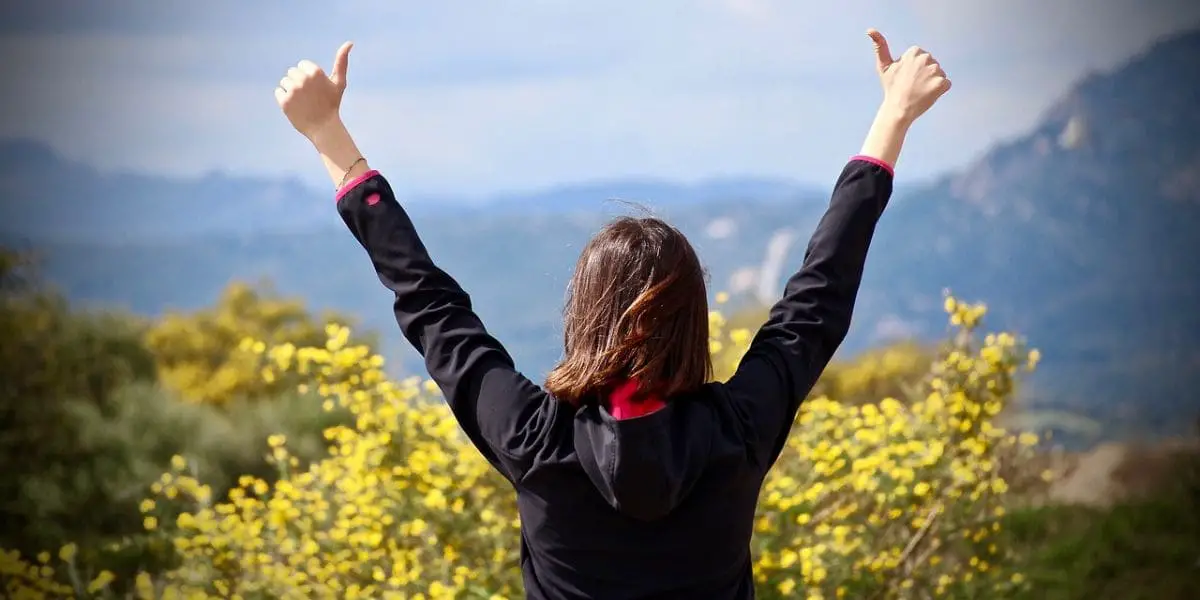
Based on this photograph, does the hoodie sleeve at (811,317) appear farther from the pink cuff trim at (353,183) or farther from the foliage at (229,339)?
the foliage at (229,339)

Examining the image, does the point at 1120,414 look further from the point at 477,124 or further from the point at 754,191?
the point at 477,124

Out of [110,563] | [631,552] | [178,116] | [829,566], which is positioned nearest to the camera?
[631,552]

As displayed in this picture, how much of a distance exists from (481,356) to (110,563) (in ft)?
8.17

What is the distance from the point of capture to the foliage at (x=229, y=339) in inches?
157

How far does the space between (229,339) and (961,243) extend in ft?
8.36

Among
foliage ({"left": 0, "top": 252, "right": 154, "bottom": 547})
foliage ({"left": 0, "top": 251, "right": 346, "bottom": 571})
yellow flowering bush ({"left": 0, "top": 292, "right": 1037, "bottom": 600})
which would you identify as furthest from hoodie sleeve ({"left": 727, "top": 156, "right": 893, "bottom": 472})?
foliage ({"left": 0, "top": 252, "right": 154, "bottom": 547})

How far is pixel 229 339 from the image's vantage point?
4.13 meters

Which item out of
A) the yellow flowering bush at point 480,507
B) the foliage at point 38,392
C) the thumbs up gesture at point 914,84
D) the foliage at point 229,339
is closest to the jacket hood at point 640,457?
the thumbs up gesture at point 914,84

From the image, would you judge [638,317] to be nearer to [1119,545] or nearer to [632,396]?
[632,396]

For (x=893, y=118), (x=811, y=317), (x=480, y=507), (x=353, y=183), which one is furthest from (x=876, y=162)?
(x=480, y=507)

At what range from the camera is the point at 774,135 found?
4.07m

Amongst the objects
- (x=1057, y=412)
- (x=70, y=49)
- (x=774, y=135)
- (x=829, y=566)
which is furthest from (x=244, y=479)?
(x=1057, y=412)

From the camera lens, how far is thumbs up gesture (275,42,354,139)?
3.93 feet

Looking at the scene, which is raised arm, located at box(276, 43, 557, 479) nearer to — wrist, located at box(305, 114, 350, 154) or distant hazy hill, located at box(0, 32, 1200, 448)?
wrist, located at box(305, 114, 350, 154)
